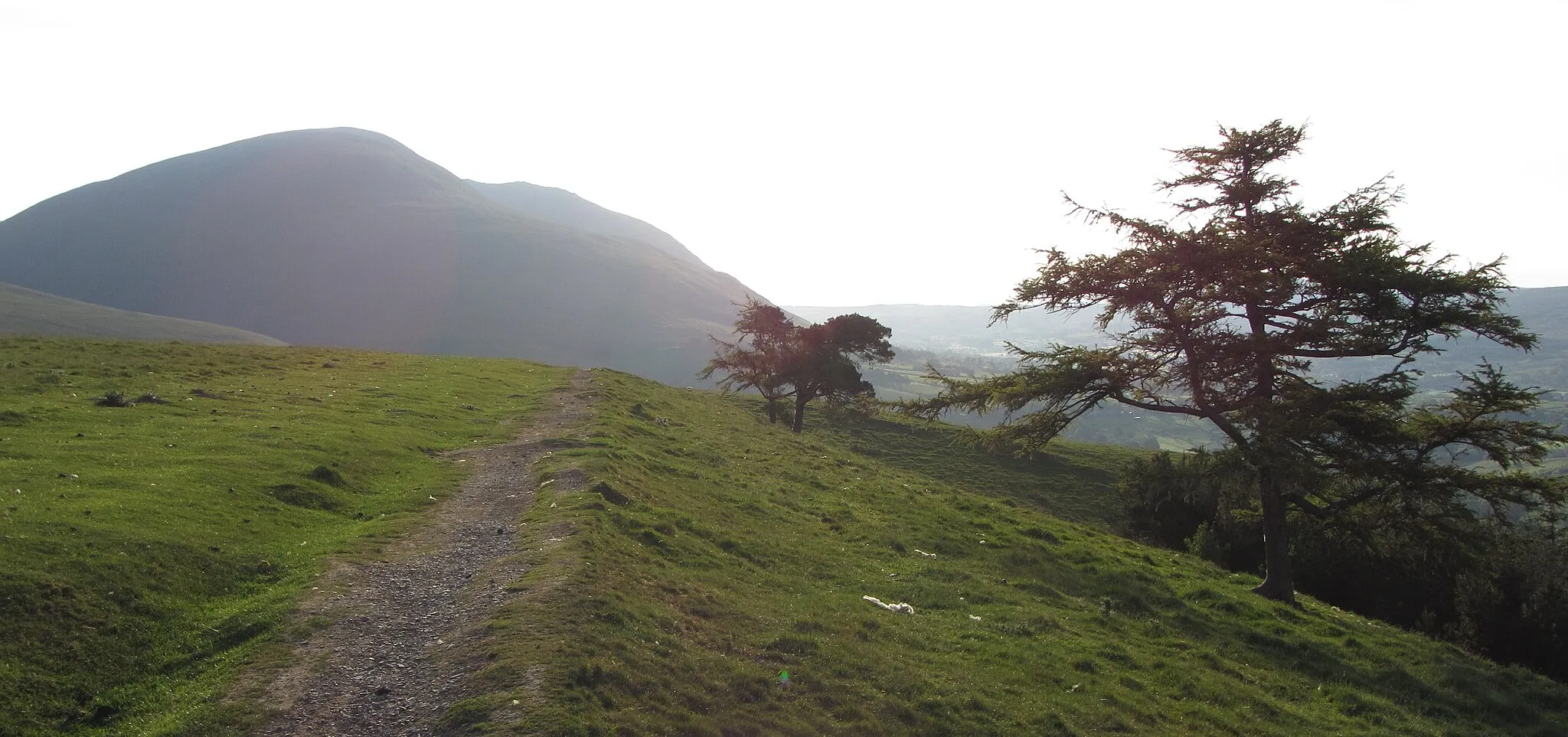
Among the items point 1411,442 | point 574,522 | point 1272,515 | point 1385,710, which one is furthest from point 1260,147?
point 574,522

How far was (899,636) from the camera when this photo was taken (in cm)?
1529

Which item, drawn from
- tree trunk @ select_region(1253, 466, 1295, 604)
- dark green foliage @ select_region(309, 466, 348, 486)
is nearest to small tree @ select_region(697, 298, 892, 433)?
tree trunk @ select_region(1253, 466, 1295, 604)

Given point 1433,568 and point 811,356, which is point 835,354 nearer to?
point 811,356

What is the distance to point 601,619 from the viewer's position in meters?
12.6

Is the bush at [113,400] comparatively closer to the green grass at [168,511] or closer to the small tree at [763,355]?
the green grass at [168,511]

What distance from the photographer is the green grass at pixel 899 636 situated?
36.9 ft

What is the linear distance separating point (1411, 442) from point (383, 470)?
98.3ft

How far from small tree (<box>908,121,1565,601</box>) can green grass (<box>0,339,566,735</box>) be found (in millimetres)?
18132

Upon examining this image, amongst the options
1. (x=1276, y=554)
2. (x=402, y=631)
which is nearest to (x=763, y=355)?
(x=1276, y=554)

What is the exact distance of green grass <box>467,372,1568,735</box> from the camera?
11242mm

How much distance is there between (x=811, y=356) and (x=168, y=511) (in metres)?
44.6

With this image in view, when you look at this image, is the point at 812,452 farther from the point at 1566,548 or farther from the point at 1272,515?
the point at 1566,548

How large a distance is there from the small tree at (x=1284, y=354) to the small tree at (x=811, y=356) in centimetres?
3128

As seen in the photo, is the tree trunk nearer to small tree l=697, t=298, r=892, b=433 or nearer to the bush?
small tree l=697, t=298, r=892, b=433
